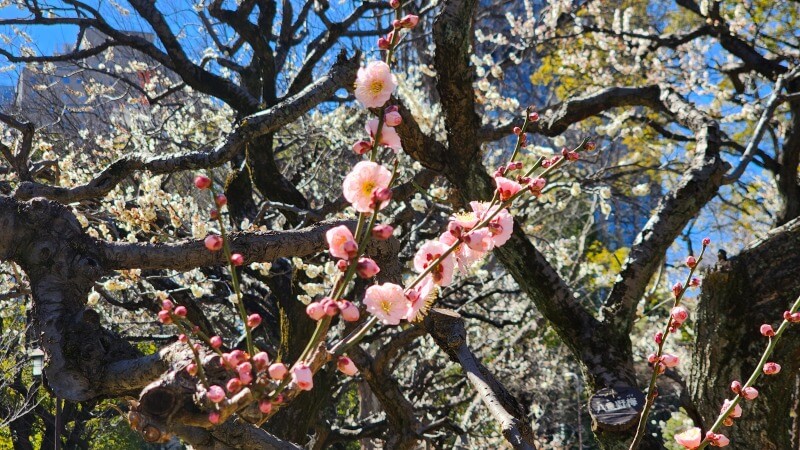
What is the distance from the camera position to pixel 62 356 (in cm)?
128

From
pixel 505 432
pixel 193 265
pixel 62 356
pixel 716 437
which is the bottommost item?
pixel 716 437

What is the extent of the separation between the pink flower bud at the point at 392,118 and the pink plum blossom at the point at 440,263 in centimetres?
22

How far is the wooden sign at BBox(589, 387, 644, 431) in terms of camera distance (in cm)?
236

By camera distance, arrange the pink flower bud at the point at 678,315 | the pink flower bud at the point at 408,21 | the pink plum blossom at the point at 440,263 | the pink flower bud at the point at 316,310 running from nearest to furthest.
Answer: the pink flower bud at the point at 316,310 → the pink flower bud at the point at 408,21 → the pink plum blossom at the point at 440,263 → the pink flower bud at the point at 678,315

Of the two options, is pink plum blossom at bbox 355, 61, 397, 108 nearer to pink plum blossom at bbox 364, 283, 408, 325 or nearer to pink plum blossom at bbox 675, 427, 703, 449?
pink plum blossom at bbox 364, 283, 408, 325

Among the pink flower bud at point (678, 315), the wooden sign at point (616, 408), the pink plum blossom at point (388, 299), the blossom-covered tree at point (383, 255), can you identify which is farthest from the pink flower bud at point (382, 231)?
the wooden sign at point (616, 408)

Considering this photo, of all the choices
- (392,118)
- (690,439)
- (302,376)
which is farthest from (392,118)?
(690,439)

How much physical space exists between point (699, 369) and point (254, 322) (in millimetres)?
2400

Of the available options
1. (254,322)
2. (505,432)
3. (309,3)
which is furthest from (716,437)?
(309,3)

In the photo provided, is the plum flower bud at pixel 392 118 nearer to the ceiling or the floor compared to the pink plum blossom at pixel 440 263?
nearer to the ceiling

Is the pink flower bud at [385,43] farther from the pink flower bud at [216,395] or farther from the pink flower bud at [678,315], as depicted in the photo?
the pink flower bud at [678,315]

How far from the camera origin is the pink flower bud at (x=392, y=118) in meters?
0.89

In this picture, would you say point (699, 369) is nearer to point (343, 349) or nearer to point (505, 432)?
point (505, 432)

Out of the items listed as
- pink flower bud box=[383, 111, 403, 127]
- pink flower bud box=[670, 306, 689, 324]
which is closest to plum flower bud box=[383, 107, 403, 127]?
pink flower bud box=[383, 111, 403, 127]
